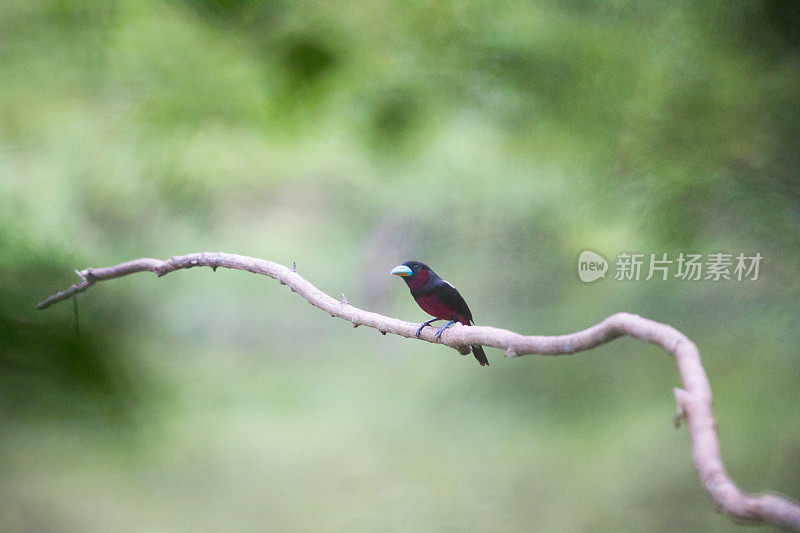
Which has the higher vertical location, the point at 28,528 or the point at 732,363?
the point at 732,363

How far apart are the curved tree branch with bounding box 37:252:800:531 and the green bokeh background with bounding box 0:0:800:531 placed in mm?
438

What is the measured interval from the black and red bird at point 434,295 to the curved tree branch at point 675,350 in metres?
0.12

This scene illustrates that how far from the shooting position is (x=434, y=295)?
1.64 m

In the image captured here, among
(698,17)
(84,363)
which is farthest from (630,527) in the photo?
(84,363)

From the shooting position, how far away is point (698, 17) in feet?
6.93

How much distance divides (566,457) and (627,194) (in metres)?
0.89

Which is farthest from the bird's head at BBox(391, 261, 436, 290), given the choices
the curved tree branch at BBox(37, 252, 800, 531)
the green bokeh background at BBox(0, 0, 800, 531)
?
the green bokeh background at BBox(0, 0, 800, 531)

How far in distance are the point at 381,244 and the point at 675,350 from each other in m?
1.20

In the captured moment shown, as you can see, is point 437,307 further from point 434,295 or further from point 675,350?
point 675,350

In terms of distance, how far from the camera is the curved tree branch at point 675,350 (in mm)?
796

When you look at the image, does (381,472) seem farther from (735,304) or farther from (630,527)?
(735,304)

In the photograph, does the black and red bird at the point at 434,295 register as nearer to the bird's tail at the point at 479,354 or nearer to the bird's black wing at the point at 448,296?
the bird's black wing at the point at 448,296

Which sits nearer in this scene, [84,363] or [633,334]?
[633,334]

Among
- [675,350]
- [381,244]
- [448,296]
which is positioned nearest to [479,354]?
[448,296]
